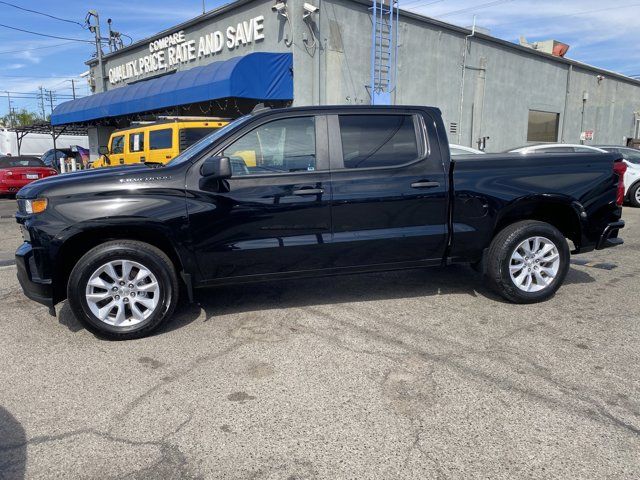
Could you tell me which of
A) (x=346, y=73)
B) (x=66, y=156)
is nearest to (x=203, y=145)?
(x=346, y=73)

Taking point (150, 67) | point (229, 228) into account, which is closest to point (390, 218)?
point (229, 228)

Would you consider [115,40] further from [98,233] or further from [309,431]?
[309,431]

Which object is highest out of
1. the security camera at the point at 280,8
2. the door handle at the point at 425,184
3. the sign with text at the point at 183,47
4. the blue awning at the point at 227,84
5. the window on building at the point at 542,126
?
the security camera at the point at 280,8

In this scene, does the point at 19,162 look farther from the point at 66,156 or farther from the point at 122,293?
the point at 122,293

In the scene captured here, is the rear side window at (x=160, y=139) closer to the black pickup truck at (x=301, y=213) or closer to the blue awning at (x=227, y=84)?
the blue awning at (x=227, y=84)

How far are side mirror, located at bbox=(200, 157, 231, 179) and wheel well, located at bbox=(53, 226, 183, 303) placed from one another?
65 cm

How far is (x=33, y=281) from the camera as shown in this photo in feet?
13.2

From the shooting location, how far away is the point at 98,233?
13.4 feet

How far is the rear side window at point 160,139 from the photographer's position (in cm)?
1132

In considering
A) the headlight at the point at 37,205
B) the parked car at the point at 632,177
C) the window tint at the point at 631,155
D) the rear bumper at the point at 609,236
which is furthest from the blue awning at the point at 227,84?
the rear bumper at the point at 609,236

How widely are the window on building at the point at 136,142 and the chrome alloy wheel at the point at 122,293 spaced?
8910 millimetres

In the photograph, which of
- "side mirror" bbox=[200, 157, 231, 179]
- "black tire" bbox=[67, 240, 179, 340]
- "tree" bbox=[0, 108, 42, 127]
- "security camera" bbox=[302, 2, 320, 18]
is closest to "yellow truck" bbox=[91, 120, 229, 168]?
"security camera" bbox=[302, 2, 320, 18]

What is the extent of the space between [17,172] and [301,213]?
49.6 ft

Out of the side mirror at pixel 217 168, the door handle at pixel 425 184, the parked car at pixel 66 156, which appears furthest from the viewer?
the parked car at pixel 66 156
